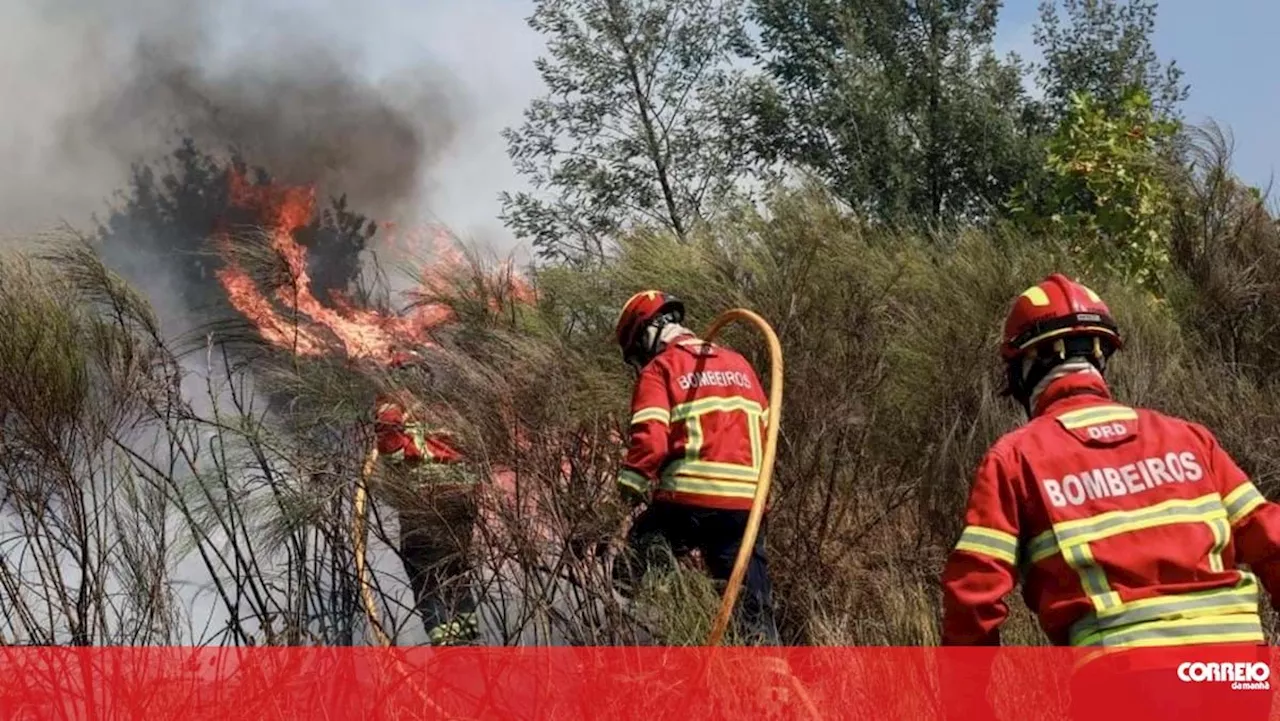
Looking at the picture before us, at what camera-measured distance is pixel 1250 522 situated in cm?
287

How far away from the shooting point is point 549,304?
7.11m

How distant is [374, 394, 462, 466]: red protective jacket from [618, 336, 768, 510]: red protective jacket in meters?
0.65

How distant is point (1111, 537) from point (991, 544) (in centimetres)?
23

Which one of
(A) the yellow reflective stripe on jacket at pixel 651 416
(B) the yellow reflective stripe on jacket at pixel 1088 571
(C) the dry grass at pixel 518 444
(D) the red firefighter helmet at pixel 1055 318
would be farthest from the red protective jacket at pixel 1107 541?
(A) the yellow reflective stripe on jacket at pixel 651 416

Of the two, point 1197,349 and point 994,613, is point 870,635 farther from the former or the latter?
point 1197,349

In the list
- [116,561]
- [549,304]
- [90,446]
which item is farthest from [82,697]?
[549,304]

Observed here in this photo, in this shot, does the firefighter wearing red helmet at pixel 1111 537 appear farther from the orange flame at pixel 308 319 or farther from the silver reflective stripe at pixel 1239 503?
the orange flame at pixel 308 319

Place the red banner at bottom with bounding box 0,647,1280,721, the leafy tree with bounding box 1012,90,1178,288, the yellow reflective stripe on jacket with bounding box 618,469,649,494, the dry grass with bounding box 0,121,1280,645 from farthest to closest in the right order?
the leafy tree with bounding box 1012,90,1178,288
the yellow reflective stripe on jacket with bounding box 618,469,649,494
the dry grass with bounding box 0,121,1280,645
the red banner at bottom with bounding box 0,647,1280,721

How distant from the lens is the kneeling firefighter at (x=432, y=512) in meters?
4.17

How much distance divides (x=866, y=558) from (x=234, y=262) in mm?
2656

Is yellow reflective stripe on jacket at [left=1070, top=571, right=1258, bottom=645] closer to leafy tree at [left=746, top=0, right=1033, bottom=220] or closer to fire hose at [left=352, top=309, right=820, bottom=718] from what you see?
fire hose at [left=352, top=309, right=820, bottom=718]

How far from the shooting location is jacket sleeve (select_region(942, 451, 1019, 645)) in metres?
2.65

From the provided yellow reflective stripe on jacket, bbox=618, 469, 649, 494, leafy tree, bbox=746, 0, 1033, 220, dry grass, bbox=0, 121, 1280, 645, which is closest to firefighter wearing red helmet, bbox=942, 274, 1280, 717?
dry grass, bbox=0, 121, 1280, 645

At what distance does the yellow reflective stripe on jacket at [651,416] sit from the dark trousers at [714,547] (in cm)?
29
